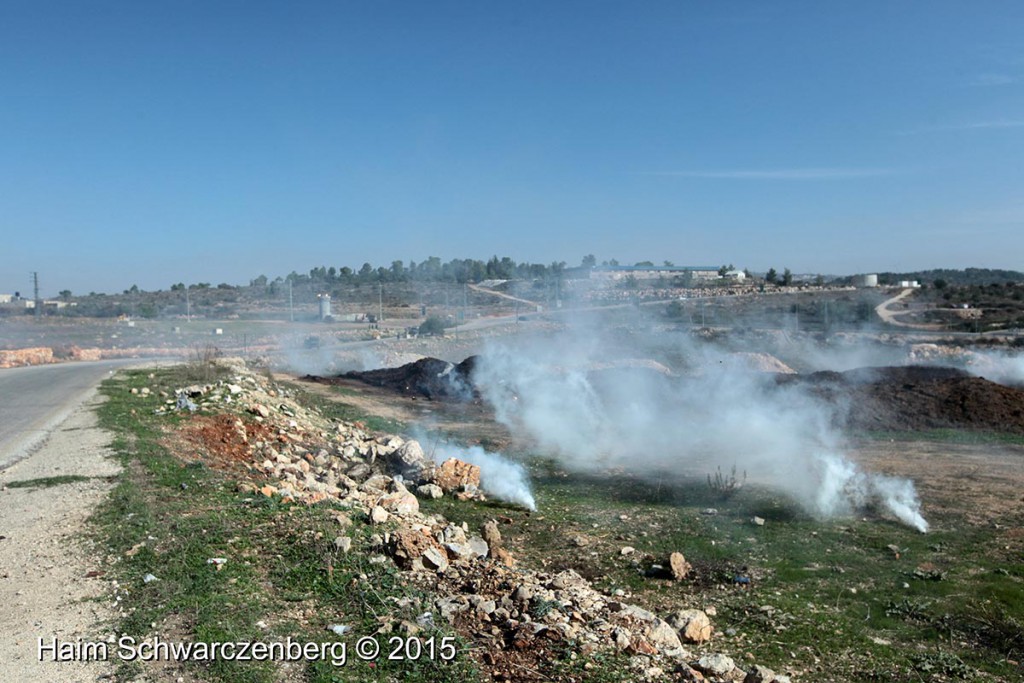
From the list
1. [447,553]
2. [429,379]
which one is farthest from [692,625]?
[429,379]

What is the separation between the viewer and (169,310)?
71625mm

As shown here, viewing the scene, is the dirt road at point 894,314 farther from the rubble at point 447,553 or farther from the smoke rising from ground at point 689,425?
the rubble at point 447,553

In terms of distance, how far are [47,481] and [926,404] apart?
2108 centimetres

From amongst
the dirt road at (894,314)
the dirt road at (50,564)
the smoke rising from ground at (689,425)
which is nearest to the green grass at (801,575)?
the smoke rising from ground at (689,425)

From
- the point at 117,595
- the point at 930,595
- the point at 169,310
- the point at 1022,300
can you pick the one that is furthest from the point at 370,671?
the point at 169,310

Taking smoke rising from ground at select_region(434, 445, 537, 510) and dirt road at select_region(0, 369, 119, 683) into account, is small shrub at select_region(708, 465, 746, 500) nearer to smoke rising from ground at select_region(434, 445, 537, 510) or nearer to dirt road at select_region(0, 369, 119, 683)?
smoke rising from ground at select_region(434, 445, 537, 510)

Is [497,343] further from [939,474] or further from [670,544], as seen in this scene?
[670,544]

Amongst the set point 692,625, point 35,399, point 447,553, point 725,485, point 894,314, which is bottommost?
point 725,485

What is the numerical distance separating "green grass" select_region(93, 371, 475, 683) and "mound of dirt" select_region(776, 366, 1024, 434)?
54.5ft

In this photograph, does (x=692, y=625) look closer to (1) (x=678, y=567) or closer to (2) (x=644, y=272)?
(1) (x=678, y=567)

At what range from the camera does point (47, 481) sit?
9219 millimetres

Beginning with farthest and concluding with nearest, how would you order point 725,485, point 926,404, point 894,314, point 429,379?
point 894,314 < point 429,379 < point 926,404 < point 725,485

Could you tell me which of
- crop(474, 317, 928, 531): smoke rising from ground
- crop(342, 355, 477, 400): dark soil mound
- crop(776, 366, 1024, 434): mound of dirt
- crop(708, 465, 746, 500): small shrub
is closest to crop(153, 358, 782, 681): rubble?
crop(708, 465, 746, 500): small shrub

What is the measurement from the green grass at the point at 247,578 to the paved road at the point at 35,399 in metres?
4.44
